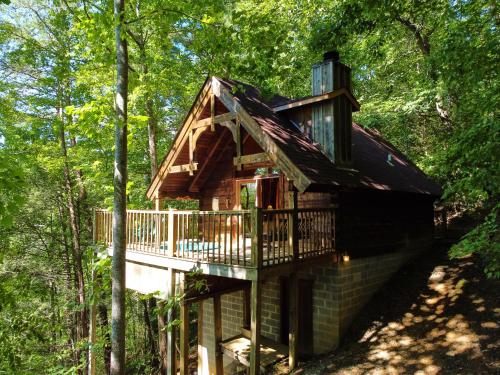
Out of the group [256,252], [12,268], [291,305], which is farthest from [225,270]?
[12,268]

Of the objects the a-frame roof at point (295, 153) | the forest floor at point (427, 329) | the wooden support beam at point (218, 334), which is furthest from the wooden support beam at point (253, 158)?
the forest floor at point (427, 329)

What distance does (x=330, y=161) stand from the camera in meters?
9.15

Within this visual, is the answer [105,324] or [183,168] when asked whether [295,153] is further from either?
[105,324]

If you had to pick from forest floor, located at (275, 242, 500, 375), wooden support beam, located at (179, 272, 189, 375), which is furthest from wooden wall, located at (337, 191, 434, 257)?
wooden support beam, located at (179, 272, 189, 375)

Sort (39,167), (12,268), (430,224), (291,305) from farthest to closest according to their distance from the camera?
(39,167) < (12,268) < (430,224) < (291,305)

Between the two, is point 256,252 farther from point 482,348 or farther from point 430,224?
point 430,224

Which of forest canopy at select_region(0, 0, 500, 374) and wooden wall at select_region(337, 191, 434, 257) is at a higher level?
forest canopy at select_region(0, 0, 500, 374)

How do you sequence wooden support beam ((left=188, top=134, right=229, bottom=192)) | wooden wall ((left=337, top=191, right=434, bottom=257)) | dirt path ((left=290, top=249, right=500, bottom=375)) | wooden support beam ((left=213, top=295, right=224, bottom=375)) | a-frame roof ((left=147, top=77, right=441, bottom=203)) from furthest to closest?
wooden support beam ((left=188, top=134, right=229, bottom=192))
wooden wall ((left=337, top=191, right=434, bottom=257))
wooden support beam ((left=213, top=295, right=224, bottom=375))
a-frame roof ((left=147, top=77, right=441, bottom=203))
dirt path ((left=290, top=249, right=500, bottom=375))

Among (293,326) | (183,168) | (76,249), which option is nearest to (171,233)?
(183,168)

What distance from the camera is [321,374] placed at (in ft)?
24.2

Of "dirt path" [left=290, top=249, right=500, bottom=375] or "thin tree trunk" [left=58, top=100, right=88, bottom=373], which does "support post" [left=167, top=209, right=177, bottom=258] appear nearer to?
"dirt path" [left=290, top=249, right=500, bottom=375]

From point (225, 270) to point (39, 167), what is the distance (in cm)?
1484

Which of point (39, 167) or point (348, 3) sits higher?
point (348, 3)

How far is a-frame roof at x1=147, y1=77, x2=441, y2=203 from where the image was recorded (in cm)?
777
